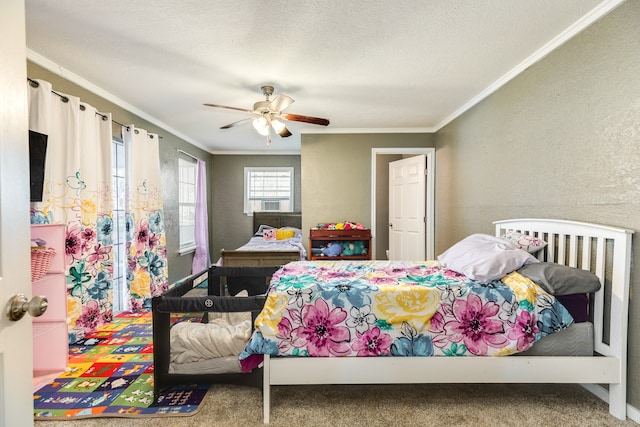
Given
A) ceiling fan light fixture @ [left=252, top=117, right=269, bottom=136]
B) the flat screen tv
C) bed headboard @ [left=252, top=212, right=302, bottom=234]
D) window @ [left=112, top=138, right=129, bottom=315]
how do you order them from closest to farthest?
1. the flat screen tv
2. ceiling fan light fixture @ [left=252, top=117, right=269, bottom=136]
3. window @ [left=112, top=138, right=129, bottom=315]
4. bed headboard @ [left=252, top=212, right=302, bottom=234]

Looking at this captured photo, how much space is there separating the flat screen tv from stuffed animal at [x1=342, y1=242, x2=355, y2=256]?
332cm

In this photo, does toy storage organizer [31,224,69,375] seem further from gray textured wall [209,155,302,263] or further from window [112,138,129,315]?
gray textured wall [209,155,302,263]

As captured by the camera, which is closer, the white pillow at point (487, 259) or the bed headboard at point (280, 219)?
the white pillow at point (487, 259)

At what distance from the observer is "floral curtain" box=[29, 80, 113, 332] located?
2.39 meters

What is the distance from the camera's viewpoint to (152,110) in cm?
369

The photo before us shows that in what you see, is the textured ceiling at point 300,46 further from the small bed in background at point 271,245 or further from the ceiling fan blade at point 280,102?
the small bed in background at point 271,245

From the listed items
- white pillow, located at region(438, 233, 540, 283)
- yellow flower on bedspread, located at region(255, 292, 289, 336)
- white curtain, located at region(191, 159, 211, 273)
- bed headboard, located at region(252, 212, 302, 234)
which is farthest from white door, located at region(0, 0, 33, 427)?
bed headboard, located at region(252, 212, 302, 234)

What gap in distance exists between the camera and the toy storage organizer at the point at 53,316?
212 centimetres

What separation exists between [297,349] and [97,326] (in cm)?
225

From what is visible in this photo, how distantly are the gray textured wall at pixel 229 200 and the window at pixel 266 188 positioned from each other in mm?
106

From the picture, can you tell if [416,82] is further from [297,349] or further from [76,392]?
[76,392]

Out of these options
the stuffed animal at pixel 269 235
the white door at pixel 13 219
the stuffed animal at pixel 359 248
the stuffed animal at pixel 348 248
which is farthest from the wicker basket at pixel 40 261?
the stuffed animal at pixel 269 235

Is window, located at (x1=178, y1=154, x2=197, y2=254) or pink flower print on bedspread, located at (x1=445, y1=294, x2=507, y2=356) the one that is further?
window, located at (x1=178, y1=154, x2=197, y2=254)

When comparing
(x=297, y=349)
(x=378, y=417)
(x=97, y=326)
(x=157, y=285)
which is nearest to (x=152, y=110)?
(x=157, y=285)
